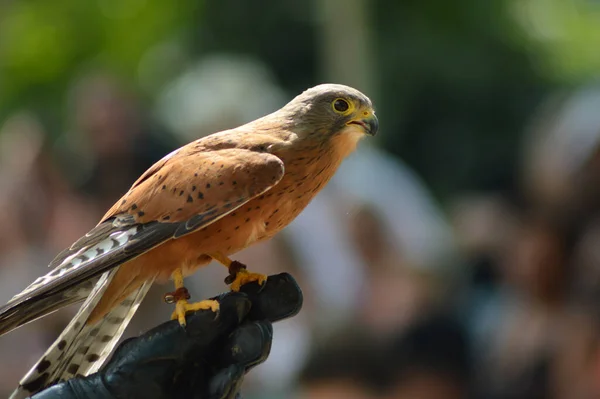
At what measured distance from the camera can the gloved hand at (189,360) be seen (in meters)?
4.14

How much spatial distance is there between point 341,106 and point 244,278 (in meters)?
0.83

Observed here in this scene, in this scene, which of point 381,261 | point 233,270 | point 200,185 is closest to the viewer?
point 200,185

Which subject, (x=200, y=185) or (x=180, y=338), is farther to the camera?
(x=200, y=185)

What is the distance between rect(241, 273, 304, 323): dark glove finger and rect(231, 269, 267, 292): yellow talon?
0.02m

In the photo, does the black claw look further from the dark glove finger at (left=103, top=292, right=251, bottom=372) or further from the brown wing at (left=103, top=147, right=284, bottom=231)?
the brown wing at (left=103, top=147, right=284, bottom=231)

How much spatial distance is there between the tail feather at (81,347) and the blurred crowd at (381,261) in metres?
1.76

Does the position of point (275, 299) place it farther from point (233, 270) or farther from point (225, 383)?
point (225, 383)

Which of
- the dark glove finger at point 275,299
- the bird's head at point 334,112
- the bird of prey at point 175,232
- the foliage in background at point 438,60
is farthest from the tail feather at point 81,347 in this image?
the foliage in background at point 438,60

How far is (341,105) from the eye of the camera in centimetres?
478

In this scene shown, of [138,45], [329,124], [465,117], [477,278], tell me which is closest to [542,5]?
[465,117]

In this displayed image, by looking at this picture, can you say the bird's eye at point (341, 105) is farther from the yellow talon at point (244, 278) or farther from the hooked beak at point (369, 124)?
the yellow talon at point (244, 278)

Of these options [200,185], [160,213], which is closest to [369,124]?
[200,185]

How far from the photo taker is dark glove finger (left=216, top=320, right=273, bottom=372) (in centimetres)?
420

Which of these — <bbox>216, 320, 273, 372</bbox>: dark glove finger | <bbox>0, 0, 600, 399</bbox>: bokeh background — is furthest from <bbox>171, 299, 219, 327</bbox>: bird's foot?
<bbox>0, 0, 600, 399</bbox>: bokeh background
